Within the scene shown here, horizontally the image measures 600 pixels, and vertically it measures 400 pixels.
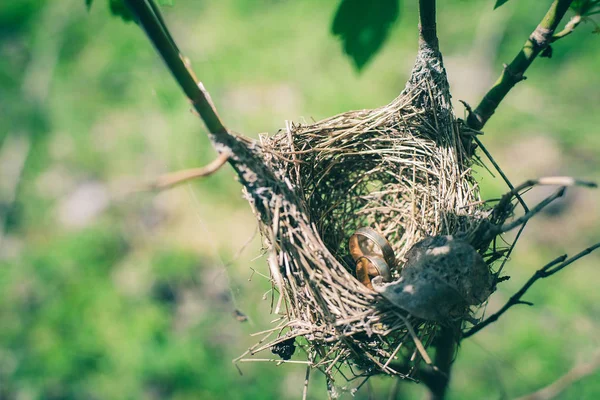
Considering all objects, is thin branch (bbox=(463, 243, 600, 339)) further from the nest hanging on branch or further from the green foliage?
the green foliage

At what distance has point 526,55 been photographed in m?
1.34

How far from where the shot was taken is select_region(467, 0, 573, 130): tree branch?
1.27 metres

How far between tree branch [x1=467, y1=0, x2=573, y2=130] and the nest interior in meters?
0.15

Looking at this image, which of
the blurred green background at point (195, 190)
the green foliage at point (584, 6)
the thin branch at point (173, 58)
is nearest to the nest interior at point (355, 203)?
the thin branch at point (173, 58)

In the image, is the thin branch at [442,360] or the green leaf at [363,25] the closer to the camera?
the green leaf at [363,25]

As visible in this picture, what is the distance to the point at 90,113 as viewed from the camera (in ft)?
17.8

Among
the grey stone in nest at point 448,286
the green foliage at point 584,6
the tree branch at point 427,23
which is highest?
the tree branch at point 427,23

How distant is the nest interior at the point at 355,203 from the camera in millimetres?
1404

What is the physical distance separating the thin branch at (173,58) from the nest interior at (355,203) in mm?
111

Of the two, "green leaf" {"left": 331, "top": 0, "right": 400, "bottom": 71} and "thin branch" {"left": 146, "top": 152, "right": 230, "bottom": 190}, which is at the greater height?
"green leaf" {"left": 331, "top": 0, "right": 400, "bottom": 71}

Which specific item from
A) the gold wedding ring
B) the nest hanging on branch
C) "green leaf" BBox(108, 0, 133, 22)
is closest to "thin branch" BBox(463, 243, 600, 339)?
the nest hanging on branch

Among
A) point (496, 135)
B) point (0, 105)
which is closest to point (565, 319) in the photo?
point (496, 135)

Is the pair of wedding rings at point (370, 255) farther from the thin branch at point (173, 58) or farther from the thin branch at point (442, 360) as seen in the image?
the thin branch at point (173, 58)

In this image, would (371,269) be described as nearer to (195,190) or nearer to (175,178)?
(175,178)
